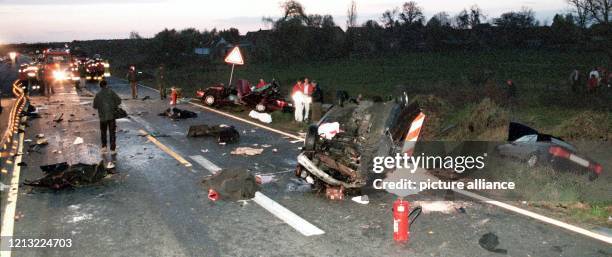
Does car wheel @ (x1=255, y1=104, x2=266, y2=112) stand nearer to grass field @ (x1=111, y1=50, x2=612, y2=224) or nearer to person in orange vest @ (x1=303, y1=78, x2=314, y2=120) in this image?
grass field @ (x1=111, y1=50, x2=612, y2=224)

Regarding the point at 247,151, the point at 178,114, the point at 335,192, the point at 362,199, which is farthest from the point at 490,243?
the point at 178,114

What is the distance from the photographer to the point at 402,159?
8609mm

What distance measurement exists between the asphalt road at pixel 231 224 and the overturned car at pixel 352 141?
0.42 m

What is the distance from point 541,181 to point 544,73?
3107 cm

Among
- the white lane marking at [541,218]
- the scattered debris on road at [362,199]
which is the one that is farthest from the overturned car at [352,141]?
the white lane marking at [541,218]

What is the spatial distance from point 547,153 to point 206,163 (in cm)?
683

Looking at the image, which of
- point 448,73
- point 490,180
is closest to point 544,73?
point 448,73

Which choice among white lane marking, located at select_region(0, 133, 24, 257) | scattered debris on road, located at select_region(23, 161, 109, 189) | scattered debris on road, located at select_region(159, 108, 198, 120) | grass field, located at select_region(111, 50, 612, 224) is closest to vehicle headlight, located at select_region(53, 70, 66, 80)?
grass field, located at select_region(111, 50, 612, 224)

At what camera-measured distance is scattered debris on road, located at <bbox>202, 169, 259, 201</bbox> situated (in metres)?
7.69

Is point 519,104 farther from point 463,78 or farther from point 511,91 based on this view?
point 463,78

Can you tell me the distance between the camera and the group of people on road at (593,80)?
842 inches

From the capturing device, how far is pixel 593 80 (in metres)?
21.4

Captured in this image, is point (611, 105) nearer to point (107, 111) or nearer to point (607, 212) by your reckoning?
point (607, 212)

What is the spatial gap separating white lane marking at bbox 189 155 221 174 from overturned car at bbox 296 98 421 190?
2194 millimetres
